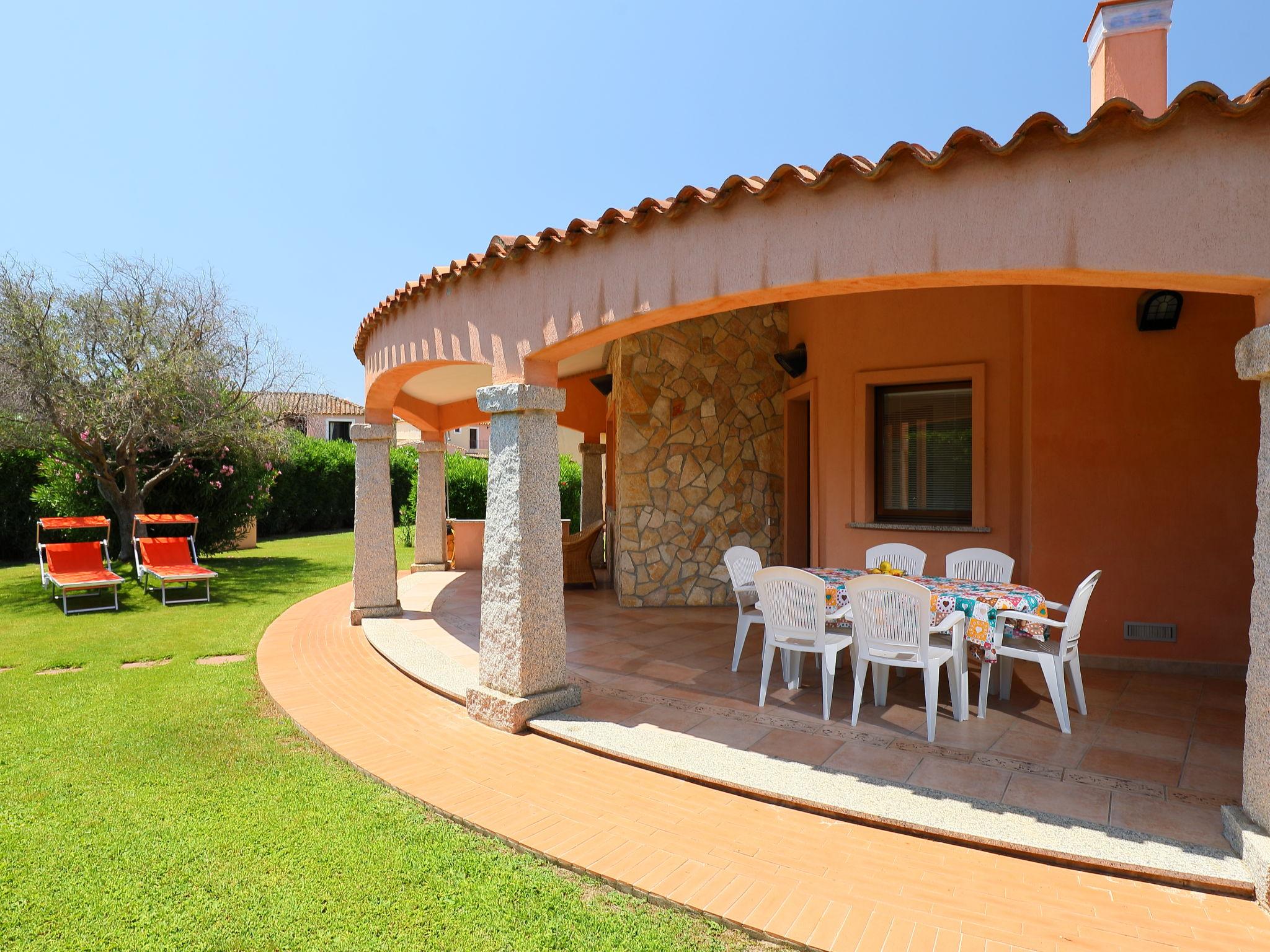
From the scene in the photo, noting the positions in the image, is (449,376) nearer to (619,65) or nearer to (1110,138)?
(619,65)

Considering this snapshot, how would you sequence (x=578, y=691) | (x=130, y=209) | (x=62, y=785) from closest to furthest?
1. (x=62, y=785)
2. (x=578, y=691)
3. (x=130, y=209)

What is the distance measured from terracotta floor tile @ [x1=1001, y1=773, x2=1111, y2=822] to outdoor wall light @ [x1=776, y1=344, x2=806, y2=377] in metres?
5.46

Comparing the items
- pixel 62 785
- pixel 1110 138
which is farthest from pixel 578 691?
pixel 1110 138

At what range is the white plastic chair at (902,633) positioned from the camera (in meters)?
4.29

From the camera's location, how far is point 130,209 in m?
13.6

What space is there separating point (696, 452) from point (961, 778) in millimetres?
5640

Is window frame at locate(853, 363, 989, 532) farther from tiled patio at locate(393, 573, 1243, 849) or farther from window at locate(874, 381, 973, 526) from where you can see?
tiled patio at locate(393, 573, 1243, 849)

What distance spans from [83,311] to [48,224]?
2.09m

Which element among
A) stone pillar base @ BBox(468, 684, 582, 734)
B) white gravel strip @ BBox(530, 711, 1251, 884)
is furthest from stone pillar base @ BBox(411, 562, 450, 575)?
white gravel strip @ BBox(530, 711, 1251, 884)

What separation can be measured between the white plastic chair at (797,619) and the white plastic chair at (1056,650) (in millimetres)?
989

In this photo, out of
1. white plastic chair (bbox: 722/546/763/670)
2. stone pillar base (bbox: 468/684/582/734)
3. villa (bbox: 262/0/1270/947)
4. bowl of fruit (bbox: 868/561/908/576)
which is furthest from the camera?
white plastic chair (bbox: 722/546/763/670)

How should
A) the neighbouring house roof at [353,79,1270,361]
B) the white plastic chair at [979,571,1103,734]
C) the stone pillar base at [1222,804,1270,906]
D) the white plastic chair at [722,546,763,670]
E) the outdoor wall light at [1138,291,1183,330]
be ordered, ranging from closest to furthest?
1. the stone pillar base at [1222,804,1270,906]
2. the neighbouring house roof at [353,79,1270,361]
3. the white plastic chair at [979,571,1103,734]
4. the outdoor wall light at [1138,291,1183,330]
5. the white plastic chair at [722,546,763,670]

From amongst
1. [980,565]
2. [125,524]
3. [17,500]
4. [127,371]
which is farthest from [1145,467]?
[17,500]

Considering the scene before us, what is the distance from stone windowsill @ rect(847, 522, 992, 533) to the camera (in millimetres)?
6551
